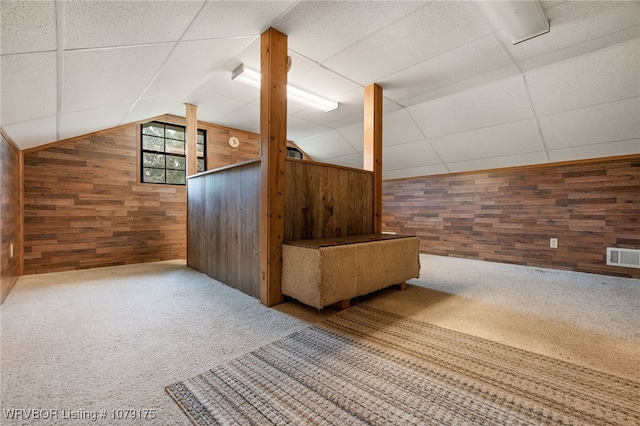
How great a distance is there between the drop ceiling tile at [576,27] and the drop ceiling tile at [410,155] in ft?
5.81

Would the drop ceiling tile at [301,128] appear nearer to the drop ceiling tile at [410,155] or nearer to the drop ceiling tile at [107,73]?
the drop ceiling tile at [410,155]

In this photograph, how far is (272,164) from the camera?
81.2 inches

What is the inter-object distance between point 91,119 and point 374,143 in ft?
9.37

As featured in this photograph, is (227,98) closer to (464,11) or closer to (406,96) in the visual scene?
(406,96)

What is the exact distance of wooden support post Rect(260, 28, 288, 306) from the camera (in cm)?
206

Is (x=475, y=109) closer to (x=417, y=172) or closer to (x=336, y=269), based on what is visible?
(x=417, y=172)

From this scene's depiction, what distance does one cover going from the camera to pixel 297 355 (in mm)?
1349

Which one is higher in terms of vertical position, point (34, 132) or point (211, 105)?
point (211, 105)

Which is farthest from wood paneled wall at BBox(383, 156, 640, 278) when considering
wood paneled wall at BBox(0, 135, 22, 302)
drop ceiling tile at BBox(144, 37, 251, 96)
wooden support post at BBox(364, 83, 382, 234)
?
wood paneled wall at BBox(0, 135, 22, 302)

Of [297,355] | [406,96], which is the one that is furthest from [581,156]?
[297,355]

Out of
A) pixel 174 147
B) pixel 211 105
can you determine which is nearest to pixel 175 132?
pixel 174 147

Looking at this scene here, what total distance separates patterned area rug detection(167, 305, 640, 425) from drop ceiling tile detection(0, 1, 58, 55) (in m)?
1.55

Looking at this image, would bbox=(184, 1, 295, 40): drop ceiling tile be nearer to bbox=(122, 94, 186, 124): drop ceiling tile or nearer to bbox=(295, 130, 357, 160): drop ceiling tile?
bbox=(122, 94, 186, 124): drop ceiling tile

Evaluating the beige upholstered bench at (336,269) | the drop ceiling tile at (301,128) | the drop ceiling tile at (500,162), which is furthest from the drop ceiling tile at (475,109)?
the beige upholstered bench at (336,269)
